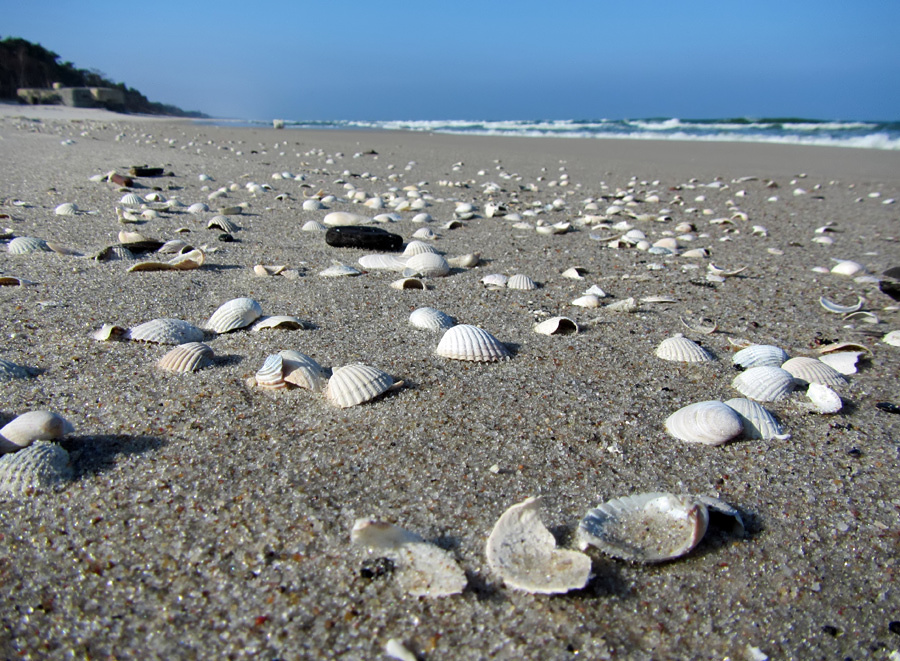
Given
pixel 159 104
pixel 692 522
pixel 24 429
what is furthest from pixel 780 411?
pixel 159 104

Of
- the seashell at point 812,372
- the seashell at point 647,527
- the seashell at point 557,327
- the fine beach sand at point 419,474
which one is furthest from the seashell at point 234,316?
the seashell at point 812,372

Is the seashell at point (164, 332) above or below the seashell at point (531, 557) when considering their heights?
above

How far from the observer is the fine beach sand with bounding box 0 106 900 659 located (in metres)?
1.04

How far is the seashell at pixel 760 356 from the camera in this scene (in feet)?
7.19

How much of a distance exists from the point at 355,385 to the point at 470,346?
0.50 meters

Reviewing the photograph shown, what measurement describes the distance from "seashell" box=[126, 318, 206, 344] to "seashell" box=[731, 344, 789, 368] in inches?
81.7

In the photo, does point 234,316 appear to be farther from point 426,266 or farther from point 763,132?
point 763,132

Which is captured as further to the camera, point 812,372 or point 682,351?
point 682,351

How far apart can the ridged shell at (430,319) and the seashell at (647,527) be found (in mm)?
1221

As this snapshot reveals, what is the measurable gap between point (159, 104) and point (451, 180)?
45673 millimetres

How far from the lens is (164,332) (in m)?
2.11

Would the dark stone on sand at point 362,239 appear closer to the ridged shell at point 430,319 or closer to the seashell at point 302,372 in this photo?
the ridged shell at point 430,319

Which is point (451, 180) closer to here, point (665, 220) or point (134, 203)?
point (665, 220)

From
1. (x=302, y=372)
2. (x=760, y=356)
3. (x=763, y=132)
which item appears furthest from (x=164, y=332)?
(x=763, y=132)
